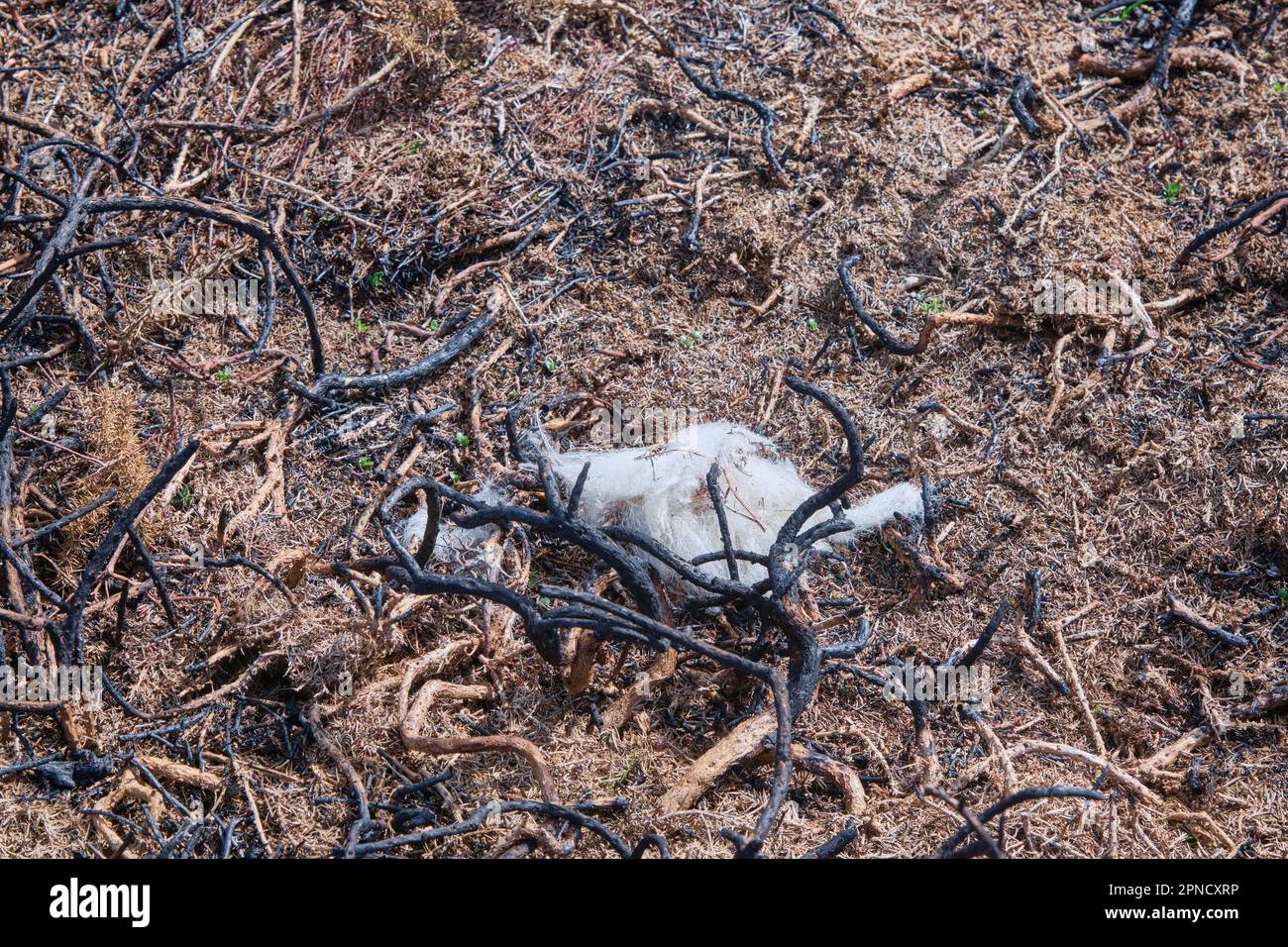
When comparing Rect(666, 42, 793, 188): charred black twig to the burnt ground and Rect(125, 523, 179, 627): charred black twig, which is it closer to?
the burnt ground

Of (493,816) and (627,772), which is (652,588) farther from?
(493,816)

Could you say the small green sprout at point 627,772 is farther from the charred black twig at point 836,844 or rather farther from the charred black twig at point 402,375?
the charred black twig at point 402,375

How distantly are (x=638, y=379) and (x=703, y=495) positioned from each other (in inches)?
18.3

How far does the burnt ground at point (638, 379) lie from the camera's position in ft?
7.55

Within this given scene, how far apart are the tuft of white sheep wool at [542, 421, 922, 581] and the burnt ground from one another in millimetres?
105

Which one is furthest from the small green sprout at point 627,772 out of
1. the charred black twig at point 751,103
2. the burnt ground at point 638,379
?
the charred black twig at point 751,103

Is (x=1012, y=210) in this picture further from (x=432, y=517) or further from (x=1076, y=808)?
(x=432, y=517)

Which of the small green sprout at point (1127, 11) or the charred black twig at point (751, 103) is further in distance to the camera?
the small green sprout at point (1127, 11)

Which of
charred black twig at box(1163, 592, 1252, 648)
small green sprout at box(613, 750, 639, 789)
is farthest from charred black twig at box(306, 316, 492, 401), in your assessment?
charred black twig at box(1163, 592, 1252, 648)

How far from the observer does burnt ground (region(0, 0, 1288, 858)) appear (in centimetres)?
230

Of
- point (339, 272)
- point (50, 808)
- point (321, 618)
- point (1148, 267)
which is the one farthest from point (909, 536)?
point (50, 808)

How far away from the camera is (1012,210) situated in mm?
3064

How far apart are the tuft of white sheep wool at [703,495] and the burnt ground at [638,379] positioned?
0.35ft

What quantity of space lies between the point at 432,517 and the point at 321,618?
422 millimetres
